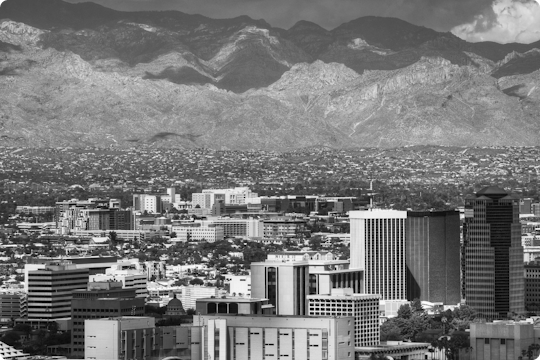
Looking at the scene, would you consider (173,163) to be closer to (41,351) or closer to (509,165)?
(509,165)

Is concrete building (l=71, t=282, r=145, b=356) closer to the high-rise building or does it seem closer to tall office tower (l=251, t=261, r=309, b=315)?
tall office tower (l=251, t=261, r=309, b=315)

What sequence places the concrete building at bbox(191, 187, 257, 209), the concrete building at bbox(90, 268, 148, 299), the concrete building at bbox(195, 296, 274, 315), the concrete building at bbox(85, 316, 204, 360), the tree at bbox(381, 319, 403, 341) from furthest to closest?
the concrete building at bbox(191, 187, 257, 209) → the concrete building at bbox(90, 268, 148, 299) → the tree at bbox(381, 319, 403, 341) → the concrete building at bbox(195, 296, 274, 315) → the concrete building at bbox(85, 316, 204, 360)

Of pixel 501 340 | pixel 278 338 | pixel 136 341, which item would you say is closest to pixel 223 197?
pixel 501 340

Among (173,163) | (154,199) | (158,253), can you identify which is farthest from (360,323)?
(173,163)

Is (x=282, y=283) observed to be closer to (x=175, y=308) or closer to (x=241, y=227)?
(x=175, y=308)

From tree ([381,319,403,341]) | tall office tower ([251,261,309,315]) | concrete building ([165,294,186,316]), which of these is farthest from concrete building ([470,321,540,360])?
concrete building ([165,294,186,316])

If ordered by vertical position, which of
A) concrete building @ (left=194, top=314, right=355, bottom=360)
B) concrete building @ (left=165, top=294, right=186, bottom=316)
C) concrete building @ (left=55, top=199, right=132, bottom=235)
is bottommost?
concrete building @ (left=165, top=294, right=186, bottom=316)
